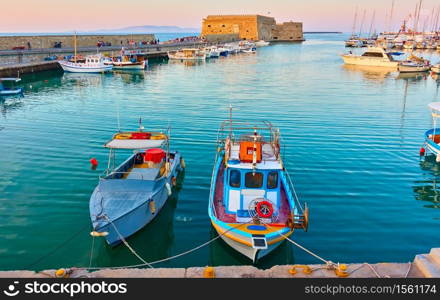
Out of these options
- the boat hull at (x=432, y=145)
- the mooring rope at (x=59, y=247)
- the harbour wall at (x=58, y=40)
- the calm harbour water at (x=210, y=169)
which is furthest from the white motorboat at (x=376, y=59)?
the mooring rope at (x=59, y=247)

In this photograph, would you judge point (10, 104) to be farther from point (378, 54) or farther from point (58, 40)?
point (378, 54)

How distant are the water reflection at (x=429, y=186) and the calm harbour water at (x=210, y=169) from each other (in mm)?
98

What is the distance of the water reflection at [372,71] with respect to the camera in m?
58.2

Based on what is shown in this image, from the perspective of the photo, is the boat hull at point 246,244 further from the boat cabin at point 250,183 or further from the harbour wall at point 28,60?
the harbour wall at point 28,60

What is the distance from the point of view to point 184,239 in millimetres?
13023

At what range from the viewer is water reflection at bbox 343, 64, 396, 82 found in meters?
58.2

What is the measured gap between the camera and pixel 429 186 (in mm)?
18031

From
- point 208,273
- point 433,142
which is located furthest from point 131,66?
point 208,273

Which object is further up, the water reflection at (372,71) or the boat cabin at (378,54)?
the boat cabin at (378,54)

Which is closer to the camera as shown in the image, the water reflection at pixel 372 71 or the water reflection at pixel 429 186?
the water reflection at pixel 429 186

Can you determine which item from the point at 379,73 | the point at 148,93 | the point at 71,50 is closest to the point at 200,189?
the point at 148,93

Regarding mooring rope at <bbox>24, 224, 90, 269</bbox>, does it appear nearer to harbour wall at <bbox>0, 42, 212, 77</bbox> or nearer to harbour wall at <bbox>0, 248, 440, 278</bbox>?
harbour wall at <bbox>0, 248, 440, 278</bbox>

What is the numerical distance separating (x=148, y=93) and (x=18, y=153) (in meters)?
23.3

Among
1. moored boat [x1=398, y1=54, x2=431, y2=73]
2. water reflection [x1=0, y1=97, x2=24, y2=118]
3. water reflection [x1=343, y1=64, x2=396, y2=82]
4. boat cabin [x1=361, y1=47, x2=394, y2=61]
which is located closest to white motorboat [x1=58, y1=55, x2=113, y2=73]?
water reflection [x1=0, y1=97, x2=24, y2=118]
